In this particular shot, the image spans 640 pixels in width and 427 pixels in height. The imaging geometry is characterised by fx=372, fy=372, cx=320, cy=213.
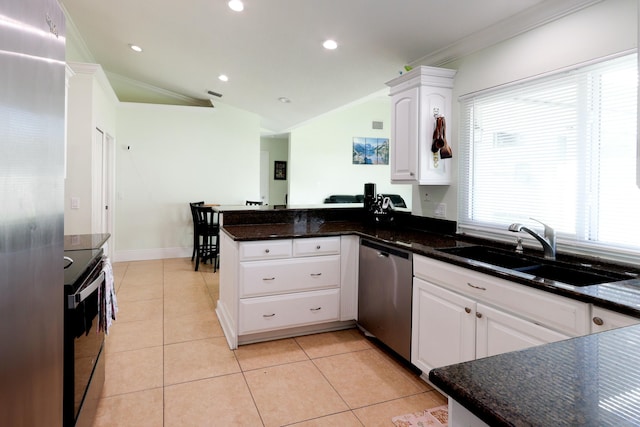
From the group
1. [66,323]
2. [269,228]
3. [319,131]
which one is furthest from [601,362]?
[319,131]

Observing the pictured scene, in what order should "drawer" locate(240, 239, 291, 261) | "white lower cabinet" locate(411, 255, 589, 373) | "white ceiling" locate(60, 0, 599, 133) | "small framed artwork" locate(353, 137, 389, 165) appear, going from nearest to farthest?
"white lower cabinet" locate(411, 255, 589, 373) < "white ceiling" locate(60, 0, 599, 133) < "drawer" locate(240, 239, 291, 261) < "small framed artwork" locate(353, 137, 389, 165)

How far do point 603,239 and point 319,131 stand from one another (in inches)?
279

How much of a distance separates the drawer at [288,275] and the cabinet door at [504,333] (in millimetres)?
1353

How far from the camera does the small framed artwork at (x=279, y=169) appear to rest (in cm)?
989

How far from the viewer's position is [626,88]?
1.89m

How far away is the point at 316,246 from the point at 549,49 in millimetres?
2046

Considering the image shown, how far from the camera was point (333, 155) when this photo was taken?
28.6ft

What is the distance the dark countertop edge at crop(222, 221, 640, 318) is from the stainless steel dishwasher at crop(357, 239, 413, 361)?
0.11 meters

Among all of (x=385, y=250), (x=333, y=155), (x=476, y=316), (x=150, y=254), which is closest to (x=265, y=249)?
(x=385, y=250)

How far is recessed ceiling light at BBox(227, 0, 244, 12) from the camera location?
299 centimetres

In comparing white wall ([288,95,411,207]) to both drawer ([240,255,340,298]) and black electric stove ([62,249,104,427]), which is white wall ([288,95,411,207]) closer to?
drawer ([240,255,340,298])

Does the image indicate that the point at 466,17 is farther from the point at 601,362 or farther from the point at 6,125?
the point at 6,125

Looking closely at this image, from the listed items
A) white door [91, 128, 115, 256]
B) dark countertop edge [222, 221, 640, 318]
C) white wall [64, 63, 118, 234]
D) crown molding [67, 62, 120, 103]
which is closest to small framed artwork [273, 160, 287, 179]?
white door [91, 128, 115, 256]

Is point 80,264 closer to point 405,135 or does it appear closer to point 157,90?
point 405,135
